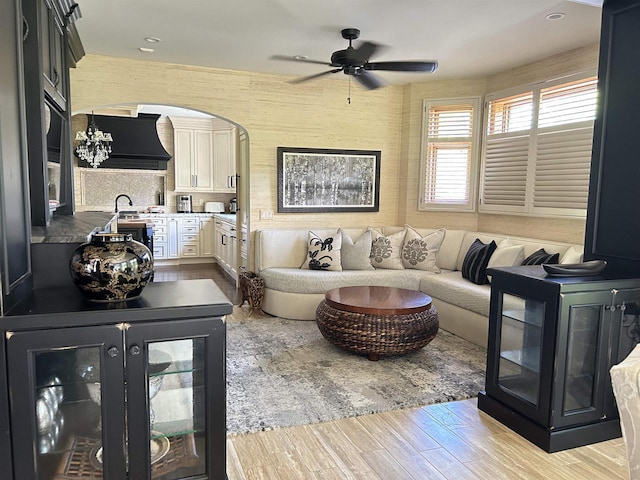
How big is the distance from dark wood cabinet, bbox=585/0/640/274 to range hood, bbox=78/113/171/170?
7.16 m

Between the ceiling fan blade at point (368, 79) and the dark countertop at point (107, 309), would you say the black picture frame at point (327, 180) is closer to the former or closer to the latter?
the ceiling fan blade at point (368, 79)

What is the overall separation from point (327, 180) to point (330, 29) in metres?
2.25

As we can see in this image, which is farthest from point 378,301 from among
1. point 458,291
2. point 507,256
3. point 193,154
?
point 193,154

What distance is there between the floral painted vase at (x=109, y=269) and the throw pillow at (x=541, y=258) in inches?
139

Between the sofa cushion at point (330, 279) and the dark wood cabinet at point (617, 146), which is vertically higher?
the dark wood cabinet at point (617, 146)

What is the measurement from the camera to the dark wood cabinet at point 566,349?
8.12 ft

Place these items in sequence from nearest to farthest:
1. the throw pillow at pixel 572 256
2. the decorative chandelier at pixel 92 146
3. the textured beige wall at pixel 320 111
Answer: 1. the throw pillow at pixel 572 256
2. the textured beige wall at pixel 320 111
3. the decorative chandelier at pixel 92 146

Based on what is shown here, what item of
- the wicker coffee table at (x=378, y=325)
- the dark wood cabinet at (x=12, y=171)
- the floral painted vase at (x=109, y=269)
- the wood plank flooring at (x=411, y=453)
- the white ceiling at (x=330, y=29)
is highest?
the white ceiling at (x=330, y=29)

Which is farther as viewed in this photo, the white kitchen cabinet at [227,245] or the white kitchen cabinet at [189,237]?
the white kitchen cabinet at [189,237]

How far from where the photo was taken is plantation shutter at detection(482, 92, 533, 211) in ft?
16.5

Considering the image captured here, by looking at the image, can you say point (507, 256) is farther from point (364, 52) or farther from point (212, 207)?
point (212, 207)

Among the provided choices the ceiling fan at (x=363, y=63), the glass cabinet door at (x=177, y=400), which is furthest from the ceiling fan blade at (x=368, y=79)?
the glass cabinet door at (x=177, y=400)

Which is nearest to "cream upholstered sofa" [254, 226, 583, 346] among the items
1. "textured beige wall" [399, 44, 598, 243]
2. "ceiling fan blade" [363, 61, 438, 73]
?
"textured beige wall" [399, 44, 598, 243]

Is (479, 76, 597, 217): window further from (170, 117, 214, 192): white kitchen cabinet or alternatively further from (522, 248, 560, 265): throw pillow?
(170, 117, 214, 192): white kitchen cabinet
